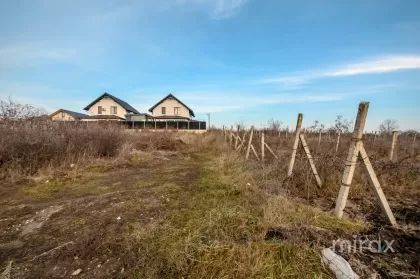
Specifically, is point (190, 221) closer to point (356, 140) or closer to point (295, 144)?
point (356, 140)

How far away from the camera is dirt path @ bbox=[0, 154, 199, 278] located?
2566mm

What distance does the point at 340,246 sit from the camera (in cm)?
248

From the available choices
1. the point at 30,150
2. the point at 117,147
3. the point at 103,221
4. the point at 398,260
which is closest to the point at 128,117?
the point at 117,147

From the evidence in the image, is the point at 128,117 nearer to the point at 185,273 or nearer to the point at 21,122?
the point at 21,122

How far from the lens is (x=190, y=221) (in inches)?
136

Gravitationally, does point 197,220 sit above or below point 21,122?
A: below

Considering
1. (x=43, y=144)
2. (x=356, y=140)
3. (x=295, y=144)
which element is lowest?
(x=43, y=144)

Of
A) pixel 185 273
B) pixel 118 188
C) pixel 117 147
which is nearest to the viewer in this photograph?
pixel 185 273

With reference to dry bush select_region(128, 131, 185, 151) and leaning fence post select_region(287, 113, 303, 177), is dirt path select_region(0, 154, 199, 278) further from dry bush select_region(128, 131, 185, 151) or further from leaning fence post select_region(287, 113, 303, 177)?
dry bush select_region(128, 131, 185, 151)

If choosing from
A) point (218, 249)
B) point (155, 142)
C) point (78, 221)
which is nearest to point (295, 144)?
point (218, 249)

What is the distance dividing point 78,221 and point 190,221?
6.42ft

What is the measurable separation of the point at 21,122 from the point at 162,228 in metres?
7.40

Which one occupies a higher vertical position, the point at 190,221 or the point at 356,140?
the point at 356,140

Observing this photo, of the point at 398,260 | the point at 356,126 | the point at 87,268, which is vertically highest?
the point at 356,126
